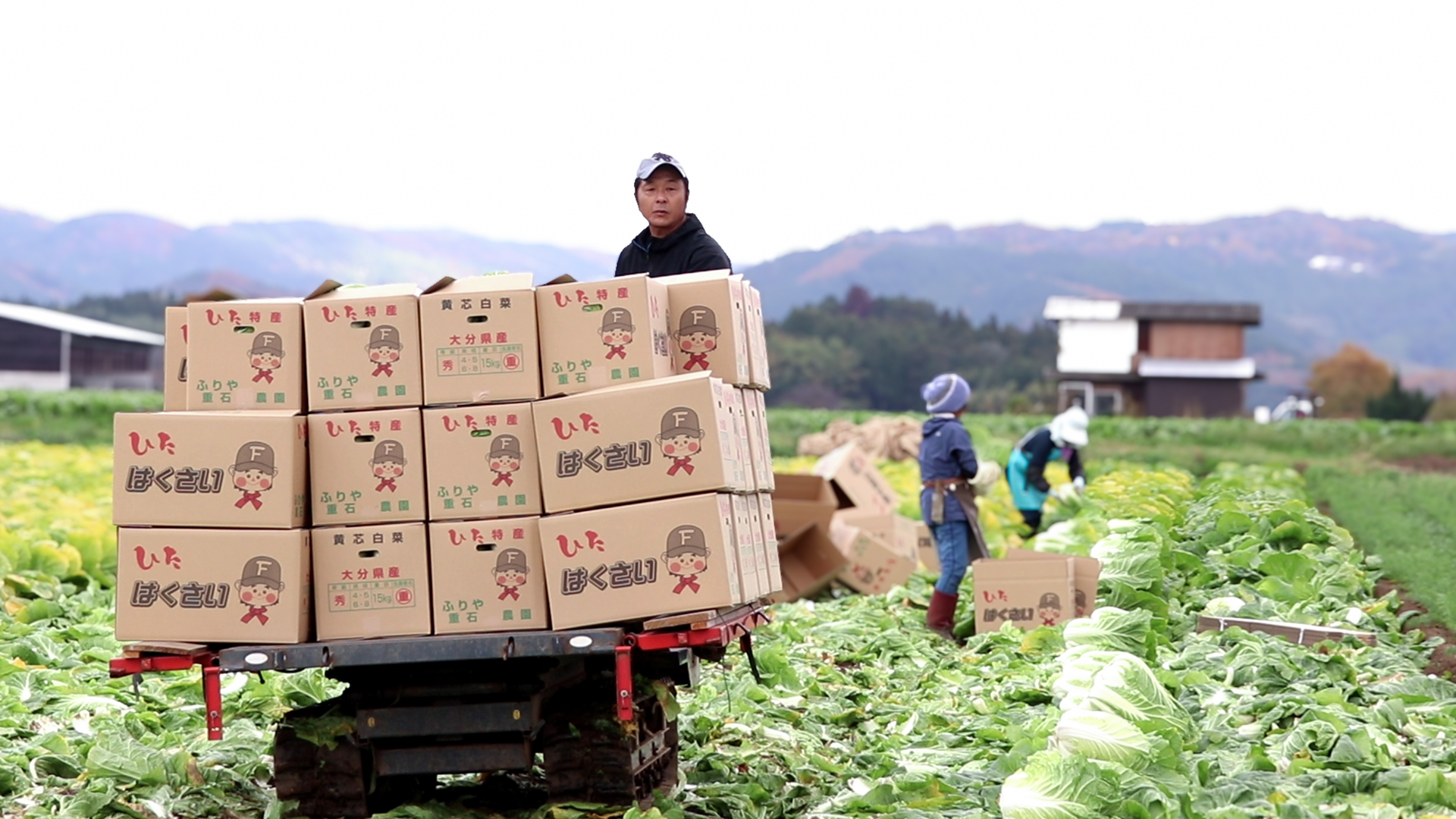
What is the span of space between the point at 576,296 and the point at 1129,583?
18.2 feet

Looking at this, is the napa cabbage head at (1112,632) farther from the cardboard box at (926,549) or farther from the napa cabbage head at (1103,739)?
the cardboard box at (926,549)

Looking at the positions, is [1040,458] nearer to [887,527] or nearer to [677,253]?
[887,527]

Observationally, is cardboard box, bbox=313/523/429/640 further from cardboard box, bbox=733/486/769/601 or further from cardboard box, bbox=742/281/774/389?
cardboard box, bbox=742/281/774/389

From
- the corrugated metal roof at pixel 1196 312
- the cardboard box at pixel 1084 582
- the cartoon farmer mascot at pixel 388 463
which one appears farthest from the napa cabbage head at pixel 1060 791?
the corrugated metal roof at pixel 1196 312

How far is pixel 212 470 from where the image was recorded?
5.91m

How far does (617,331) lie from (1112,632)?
153 inches

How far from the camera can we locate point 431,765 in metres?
6.26

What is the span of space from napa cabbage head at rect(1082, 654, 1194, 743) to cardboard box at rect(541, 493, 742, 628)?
1793mm

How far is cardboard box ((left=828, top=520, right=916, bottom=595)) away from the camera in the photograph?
14.2 metres

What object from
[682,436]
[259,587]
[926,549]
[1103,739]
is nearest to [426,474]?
[259,587]

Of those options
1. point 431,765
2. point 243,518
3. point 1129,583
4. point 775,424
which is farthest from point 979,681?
point 775,424

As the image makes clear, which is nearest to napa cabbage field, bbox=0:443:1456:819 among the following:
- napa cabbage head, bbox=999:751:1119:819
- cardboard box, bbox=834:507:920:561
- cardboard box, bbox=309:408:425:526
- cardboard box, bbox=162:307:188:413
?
napa cabbage head, bbox=999:751:1119:819

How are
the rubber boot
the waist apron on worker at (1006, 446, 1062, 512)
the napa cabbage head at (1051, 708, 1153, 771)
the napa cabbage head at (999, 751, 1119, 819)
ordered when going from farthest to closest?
the waist apron on worker at (1006, 446, 1062, 512) < the rubber boot < the napa cabbage head at (1051, 708, 1153, 771) < the napa cabbage head at (999, 751, 1119, 819)

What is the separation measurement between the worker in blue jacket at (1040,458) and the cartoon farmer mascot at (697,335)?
328 inches
